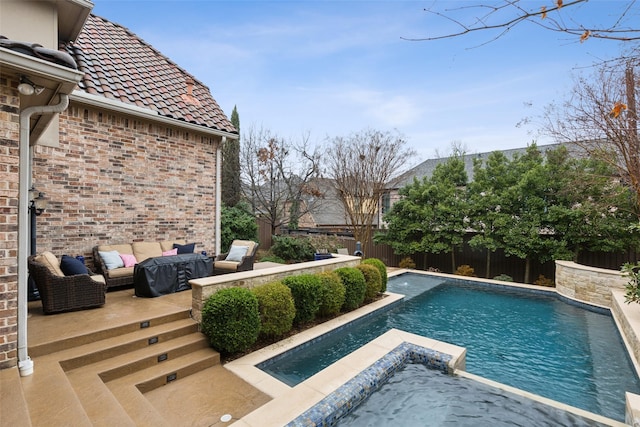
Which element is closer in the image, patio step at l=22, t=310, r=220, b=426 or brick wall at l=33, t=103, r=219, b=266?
patio step at l=22, t=310, r=220, b=426

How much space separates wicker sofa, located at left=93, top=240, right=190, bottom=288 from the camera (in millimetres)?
6605

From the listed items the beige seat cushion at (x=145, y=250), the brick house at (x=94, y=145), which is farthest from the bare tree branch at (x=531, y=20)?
the beige seat cushion at (x=145, y=250)

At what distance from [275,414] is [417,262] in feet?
42.9

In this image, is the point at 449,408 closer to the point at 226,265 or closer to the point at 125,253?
the point at 226,265

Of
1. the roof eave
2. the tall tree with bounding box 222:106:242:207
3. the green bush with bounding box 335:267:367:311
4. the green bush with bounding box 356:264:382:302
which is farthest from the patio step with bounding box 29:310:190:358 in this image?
the tall tree with bounding box 222:106:242:207

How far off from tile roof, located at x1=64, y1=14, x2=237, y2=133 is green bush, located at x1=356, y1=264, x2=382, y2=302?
562 centimetres

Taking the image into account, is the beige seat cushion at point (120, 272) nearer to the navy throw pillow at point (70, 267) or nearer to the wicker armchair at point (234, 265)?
the navy throw pillow at point (70, 267)

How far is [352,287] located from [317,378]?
11.9 feet

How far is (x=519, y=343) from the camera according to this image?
241 inches

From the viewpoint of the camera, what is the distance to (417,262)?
49.7ft

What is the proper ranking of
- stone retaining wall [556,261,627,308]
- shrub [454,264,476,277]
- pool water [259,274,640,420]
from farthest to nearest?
shrub [454,264,476,277] → stone retaining wall [556,261,627,308] → pool water [259,274,640,420]

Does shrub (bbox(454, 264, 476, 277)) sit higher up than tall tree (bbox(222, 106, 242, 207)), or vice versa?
tall tree (bbox(222, 106, 242, 207))

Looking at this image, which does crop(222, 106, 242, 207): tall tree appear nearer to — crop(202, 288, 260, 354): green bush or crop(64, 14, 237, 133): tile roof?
crop(64, 14, 237, 133): tile roof

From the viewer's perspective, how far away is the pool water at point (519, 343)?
181 inches
